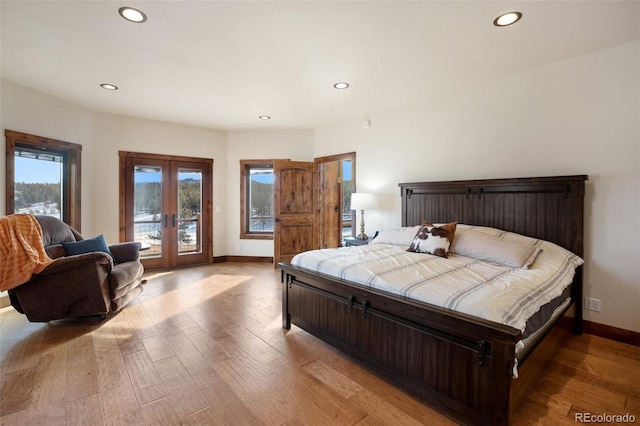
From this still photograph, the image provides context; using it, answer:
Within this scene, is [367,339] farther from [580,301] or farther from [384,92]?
[384,92]

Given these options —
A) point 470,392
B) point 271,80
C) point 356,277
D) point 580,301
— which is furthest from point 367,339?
point 271,80

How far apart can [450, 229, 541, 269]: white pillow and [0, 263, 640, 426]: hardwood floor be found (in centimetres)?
82

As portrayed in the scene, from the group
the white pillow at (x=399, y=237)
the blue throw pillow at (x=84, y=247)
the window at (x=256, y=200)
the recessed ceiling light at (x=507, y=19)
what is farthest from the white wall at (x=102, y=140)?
the recessed ceiling light at (x=507, y=19)

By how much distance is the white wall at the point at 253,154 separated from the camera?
19.0 feet

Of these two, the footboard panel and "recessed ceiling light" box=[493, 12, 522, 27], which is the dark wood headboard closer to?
"recessed ceiling light" box=[493, 12, 522, 27]

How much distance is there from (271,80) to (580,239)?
3.62 metres

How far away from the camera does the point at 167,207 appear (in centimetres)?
527

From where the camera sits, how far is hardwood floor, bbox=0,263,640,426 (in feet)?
5.57

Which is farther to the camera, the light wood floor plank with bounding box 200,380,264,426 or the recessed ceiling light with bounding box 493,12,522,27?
the recessed ceiling light with bounding box 493,12,522,27

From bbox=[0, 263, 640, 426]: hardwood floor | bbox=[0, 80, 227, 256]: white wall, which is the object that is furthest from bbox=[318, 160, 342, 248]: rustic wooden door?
bbox=[0, 263, 640, 426]: hardwood floor

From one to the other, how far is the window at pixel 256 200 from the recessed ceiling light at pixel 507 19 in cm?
437

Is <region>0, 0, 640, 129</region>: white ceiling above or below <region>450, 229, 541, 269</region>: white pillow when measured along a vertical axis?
above

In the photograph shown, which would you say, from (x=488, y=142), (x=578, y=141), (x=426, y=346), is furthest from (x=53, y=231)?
(x=578, y=141)

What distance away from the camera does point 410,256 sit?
2.79m
